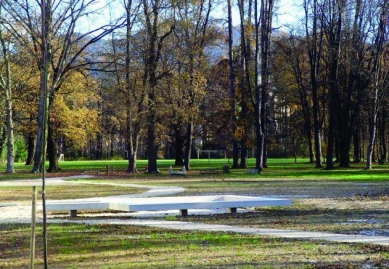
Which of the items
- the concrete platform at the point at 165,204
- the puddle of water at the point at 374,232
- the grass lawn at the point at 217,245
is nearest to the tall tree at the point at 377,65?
the grass lawn at the point at 217,245

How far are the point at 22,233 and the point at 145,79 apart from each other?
26.5 metres

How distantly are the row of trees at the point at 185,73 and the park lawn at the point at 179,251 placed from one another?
18483mm

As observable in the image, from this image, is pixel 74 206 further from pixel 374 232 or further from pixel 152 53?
pixel 152 53

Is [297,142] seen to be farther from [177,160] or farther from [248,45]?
[248,45]

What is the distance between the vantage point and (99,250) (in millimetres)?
11133


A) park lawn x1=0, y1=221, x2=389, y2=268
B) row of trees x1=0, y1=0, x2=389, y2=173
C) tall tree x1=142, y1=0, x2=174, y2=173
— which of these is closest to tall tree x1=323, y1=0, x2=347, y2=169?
row of trees x1=0, y1=0, x2=389, y2=173

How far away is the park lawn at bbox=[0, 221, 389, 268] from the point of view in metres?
9.66

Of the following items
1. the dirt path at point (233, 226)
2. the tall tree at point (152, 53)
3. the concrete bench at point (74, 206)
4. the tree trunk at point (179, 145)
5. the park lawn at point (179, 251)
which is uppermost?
the tall tree at point (152, 53)

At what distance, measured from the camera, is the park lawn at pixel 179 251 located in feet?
31.7

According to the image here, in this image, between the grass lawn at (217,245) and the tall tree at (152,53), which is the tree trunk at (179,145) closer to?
the tall tree at (152,53)

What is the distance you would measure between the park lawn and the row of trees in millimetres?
18483

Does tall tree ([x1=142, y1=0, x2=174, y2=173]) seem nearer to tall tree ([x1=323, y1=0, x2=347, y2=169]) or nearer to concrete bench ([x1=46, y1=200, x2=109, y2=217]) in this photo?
tall tree ([x1=323, y1=0, x2=347, y2=169])

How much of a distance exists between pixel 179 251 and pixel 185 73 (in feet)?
102

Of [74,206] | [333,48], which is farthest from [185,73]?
[74,206]
